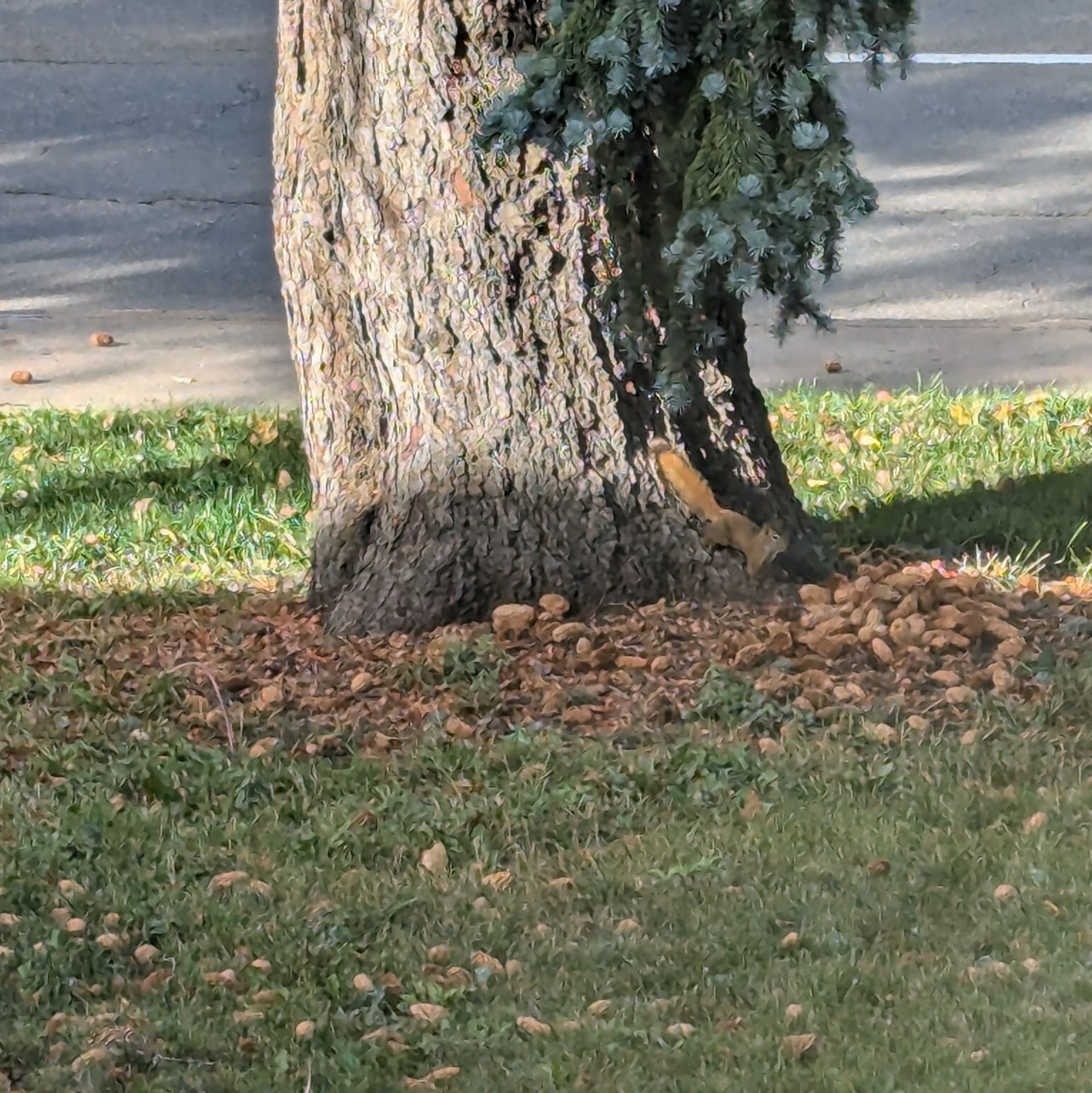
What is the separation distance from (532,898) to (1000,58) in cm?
1093

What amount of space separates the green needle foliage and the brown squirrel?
20.6 inches

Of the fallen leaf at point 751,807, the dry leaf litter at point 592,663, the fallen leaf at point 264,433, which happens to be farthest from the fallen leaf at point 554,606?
the fallen leaf at point 264,433

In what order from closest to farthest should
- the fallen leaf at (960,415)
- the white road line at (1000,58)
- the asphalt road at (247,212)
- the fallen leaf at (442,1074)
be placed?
the fallen leaf at (442,1074), the fallen leaf at (960,415), the asphalt road at (247,212), the white road line at (1000,58)

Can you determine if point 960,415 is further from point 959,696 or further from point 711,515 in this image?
point 959,696

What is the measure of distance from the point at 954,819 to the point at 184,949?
1.60m

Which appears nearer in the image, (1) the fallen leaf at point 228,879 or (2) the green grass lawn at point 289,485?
(1) the fallen leaf at point 228,879

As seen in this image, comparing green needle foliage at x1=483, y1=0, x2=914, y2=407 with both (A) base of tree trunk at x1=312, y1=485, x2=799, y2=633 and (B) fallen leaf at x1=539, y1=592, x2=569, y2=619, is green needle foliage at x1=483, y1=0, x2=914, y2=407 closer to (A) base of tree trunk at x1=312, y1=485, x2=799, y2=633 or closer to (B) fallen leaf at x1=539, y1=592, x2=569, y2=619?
(A) base of tree trunk at x1=312, y1=485, x2=799, y2=633

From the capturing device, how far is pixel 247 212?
A: 982 cm

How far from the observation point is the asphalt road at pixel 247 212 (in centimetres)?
763

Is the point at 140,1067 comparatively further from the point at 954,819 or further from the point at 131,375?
the point at 131,375

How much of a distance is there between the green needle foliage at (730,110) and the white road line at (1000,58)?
9038 millimetres

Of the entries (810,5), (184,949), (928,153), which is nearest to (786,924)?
(184,949)

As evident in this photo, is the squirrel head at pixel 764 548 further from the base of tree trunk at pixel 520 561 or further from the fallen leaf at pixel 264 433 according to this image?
the fallen leaf at pixel 264 433

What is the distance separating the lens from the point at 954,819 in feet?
12.6
